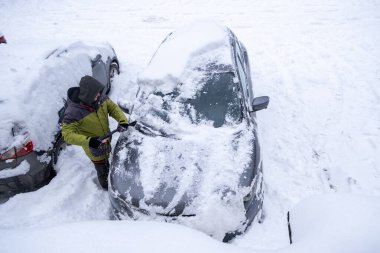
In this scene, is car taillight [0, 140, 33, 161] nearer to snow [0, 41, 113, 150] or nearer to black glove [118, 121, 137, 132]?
snow [0, 41, 113, 150]

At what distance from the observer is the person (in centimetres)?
326

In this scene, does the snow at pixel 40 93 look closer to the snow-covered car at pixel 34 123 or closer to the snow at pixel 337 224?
the snow-covered car at pixel 34 123

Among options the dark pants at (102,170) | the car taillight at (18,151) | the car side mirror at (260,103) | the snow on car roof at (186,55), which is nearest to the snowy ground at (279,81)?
the dark pants at (102,170)

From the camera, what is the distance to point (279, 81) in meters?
6.22

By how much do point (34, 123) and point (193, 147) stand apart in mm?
2217

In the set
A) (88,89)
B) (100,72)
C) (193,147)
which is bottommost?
(193,147)

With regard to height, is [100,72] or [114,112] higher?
[100,72]

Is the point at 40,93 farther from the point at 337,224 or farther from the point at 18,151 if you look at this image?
the point at 337,224

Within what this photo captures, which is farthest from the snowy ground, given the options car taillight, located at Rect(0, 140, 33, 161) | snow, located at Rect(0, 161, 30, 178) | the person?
the person

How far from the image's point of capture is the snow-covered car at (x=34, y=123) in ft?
11.6

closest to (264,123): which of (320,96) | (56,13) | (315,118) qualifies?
(315,118)

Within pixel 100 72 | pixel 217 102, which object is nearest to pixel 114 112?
pixel 217 102

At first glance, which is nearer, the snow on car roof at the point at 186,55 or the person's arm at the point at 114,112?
the person's arm at the point at 114,112

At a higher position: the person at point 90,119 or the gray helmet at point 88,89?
the gray helmet at point 88,89
